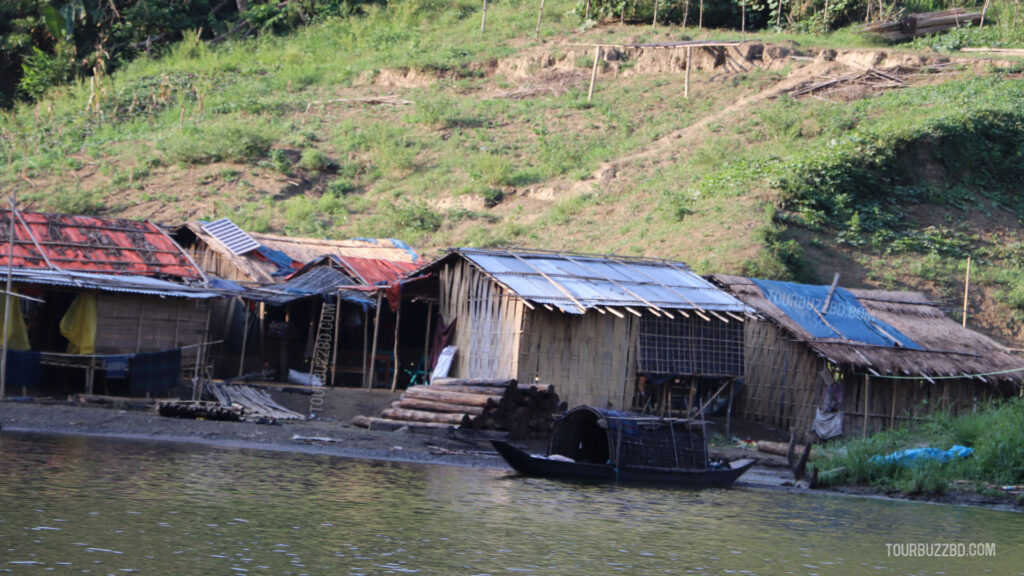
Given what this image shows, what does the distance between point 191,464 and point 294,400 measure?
6478mm

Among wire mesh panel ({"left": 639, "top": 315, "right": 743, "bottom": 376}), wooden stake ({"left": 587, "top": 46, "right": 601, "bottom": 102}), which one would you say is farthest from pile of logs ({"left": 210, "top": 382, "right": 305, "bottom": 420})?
wooden stake ({"left": 587, "top": 46, "right": 601, "bottom": 102})

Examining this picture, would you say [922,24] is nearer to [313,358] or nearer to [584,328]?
[584,328]

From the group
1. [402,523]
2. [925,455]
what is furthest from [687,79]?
[402,523]

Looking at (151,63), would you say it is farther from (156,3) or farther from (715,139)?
(715,139)

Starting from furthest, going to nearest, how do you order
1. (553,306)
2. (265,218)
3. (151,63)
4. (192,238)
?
(151,63) < (265,218) < (192,238) < (553,306)

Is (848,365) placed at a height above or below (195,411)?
above

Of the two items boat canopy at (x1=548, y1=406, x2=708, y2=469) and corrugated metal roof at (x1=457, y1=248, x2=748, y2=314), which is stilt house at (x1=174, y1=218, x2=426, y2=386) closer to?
corrugated metal roof at (x1=457, y1=248, x2=748, y2=314)

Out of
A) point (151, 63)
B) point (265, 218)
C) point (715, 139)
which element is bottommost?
point (265, 218)

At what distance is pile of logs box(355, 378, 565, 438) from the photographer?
57.2 feet

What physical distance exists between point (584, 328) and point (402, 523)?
30.9ft

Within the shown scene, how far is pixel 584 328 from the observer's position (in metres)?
19.4

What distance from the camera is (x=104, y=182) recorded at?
36.7 meters

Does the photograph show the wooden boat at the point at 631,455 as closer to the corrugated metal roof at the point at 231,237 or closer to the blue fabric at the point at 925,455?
the blue fabric at the point at 925,455

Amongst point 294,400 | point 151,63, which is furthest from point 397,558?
point 151,63
